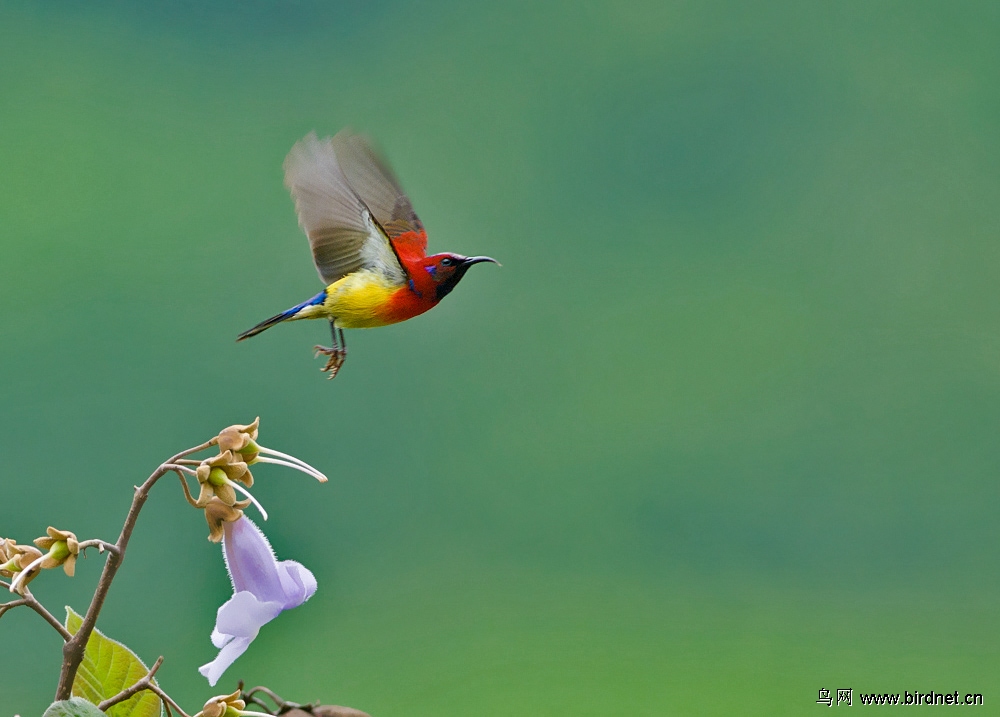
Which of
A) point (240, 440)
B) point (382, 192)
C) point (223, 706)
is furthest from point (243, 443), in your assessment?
point (382, 192)

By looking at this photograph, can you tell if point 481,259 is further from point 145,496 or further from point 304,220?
point 145,496

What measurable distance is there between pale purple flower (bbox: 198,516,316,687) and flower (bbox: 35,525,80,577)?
0.23 feet

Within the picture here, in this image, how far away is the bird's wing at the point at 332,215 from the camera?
0.80 metres

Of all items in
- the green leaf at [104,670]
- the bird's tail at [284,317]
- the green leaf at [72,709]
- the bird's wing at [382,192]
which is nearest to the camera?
the green leaf at [72,709]

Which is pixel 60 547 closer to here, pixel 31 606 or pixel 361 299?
pixel 31 606

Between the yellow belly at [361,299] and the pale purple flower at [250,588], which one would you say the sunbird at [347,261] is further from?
the pale purple flower at [250,588]

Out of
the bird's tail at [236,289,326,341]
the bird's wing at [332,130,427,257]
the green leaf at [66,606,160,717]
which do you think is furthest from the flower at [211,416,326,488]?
the bird's wing at [332,130,427,257]

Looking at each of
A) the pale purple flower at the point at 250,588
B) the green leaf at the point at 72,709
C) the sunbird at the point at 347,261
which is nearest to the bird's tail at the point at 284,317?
the sunbird at the point at 347,261

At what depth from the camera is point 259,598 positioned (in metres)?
0.47

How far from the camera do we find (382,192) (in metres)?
0.91

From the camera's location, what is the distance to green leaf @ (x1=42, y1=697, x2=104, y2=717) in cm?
37

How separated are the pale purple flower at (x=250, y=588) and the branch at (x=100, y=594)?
0.04 m

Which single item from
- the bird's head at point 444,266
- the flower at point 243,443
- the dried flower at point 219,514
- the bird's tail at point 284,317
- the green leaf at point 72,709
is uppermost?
the bird's head at point 444,266

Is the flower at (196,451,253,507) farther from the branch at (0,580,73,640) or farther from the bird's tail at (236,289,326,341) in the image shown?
the bird's tail at (236,289,326,341)
